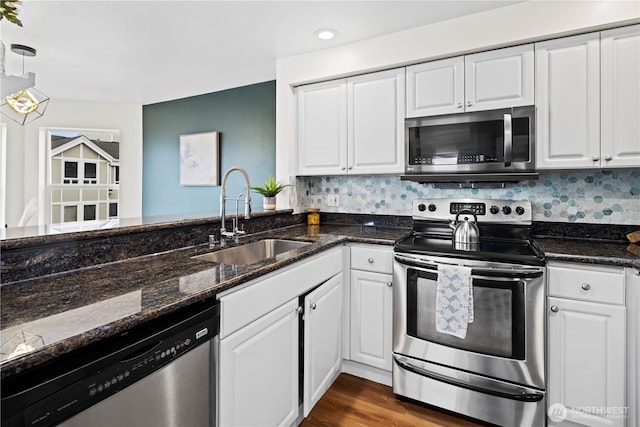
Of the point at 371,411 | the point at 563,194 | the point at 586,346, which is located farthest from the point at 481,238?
the point at 371,411

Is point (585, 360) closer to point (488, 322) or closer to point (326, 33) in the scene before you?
point (488, 322)

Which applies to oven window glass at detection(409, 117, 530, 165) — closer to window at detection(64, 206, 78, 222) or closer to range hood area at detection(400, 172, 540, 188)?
range hood area at detection(400, 172, 540, 188)

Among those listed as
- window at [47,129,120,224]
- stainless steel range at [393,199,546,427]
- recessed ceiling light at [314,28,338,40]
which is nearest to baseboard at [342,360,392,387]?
stainless steel range at [393,199,546,427]

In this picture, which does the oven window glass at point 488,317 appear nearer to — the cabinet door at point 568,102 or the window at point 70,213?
the cabinet door at point 568,102

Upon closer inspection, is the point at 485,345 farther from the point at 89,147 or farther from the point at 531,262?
the point at 89,147

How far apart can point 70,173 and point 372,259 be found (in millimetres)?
4304

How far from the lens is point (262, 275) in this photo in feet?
4.75

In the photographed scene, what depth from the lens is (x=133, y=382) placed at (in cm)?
91

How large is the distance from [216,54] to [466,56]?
78.3 inches

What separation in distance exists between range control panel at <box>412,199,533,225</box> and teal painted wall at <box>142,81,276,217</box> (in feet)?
4.99

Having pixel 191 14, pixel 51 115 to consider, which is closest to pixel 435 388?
pixel 191 14

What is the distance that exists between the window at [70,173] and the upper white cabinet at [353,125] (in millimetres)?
3413

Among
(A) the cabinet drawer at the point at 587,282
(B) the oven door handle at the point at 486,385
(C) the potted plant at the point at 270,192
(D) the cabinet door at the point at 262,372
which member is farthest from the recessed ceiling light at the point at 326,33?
(B) the oven door handle at the point at 486,385

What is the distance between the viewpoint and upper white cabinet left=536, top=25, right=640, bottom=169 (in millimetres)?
1864
